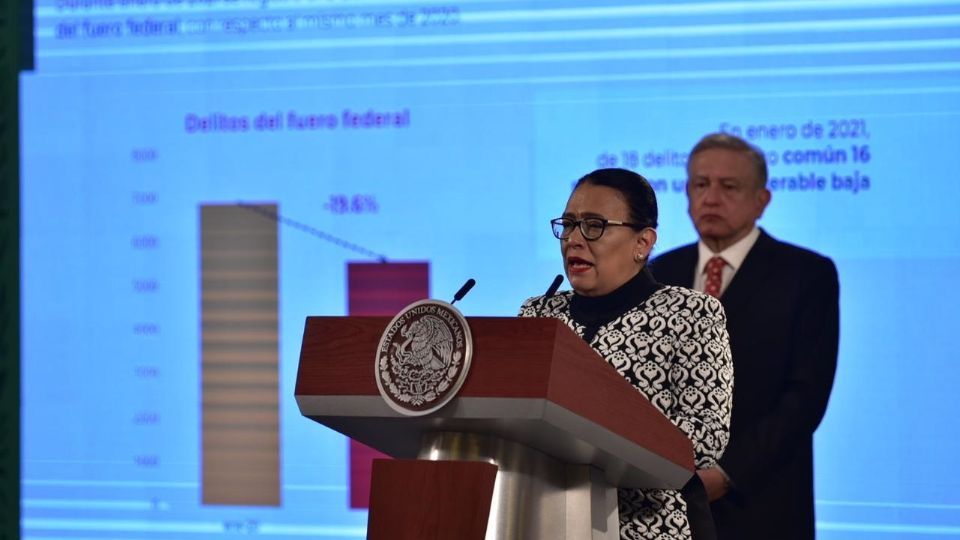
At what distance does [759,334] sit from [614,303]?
3.40 ft

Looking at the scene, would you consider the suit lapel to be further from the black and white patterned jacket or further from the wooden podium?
the wooden podium

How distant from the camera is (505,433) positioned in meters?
1.89

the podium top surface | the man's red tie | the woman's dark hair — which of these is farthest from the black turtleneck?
the man's red tie

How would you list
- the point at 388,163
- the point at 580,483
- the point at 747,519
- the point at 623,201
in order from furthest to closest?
the point at 388,163 < the point at 747,519 < the point at 623,201 < the point at 580,483

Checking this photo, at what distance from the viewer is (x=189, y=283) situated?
436 cm

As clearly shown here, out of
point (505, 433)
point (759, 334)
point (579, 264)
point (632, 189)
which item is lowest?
point (505, 433)

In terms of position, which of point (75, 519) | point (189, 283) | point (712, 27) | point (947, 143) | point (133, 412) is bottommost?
point (75, 519)

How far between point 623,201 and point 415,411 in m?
0.60

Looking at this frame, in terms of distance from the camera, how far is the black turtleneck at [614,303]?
2260mm

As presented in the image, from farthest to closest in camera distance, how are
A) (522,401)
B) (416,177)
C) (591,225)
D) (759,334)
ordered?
(416,177), (759,334), (591,225), (522,401)

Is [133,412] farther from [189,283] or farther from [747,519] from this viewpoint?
[747,519]

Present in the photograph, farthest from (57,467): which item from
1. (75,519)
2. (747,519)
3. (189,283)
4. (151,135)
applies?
(747,519)

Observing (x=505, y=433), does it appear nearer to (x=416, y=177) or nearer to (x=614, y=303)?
(x=614, y=303)


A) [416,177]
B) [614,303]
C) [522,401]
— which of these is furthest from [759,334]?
[522,401]
